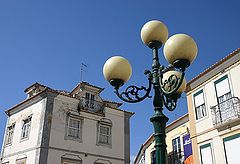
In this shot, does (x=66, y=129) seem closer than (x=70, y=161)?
No

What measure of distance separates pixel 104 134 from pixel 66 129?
3140mm

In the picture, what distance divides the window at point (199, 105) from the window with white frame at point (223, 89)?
3.95 ft

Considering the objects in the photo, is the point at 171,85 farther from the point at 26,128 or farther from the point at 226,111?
the point at 26,128

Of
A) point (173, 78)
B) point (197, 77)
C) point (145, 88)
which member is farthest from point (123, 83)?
point (197, 77)

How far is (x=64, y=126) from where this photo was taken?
20297mm

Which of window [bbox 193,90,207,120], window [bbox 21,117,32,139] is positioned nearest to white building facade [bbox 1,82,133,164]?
window [bbox 21,117,32,139]

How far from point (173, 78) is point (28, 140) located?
57.1 ft

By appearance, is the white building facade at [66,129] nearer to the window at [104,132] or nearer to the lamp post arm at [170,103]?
the window at [104,132]

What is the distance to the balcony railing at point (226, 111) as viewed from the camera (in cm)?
1358

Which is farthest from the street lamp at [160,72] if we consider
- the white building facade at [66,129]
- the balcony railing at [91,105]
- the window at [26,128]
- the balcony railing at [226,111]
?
the window at [26,128]

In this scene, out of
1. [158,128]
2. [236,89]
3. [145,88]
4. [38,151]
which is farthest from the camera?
[38,151]

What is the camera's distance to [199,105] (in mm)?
16484

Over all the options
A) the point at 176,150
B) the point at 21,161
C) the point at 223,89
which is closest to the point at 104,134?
the point at 176,150

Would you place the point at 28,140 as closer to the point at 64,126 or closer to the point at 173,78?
the point at 64,126
